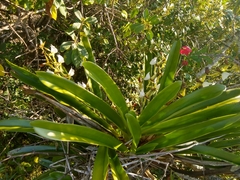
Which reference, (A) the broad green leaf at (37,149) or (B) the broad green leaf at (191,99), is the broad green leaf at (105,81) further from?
(A) the broad green leaf at (37,149)

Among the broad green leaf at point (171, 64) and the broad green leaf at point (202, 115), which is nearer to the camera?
the broad green leaf at point (202, 115)

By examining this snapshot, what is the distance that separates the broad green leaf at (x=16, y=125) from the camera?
3.75 ft

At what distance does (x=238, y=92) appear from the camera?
1215mm

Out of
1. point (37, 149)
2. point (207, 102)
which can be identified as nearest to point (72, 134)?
point (37, 149)

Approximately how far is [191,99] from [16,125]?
66 cm

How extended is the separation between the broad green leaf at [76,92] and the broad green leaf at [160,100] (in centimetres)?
11

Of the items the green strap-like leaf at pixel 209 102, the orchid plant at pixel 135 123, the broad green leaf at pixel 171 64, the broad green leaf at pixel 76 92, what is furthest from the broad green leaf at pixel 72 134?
the broad green leaf at pixel 171 64

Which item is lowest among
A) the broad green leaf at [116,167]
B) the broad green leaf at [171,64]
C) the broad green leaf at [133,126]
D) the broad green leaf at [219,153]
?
the broad green leaf at [116,167]

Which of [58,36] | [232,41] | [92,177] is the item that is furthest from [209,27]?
[92,177]

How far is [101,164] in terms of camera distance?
3.58 ft

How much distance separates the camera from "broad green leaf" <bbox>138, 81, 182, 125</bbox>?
113 centimetres

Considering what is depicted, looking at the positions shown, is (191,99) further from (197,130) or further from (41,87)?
(41,87)

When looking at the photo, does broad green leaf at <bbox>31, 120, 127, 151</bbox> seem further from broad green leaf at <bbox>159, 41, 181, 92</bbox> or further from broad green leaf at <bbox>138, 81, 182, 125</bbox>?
broad green leaf at <bbox>159, 41, 181, 92</bbox>

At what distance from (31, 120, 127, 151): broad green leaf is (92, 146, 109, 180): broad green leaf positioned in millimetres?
34
